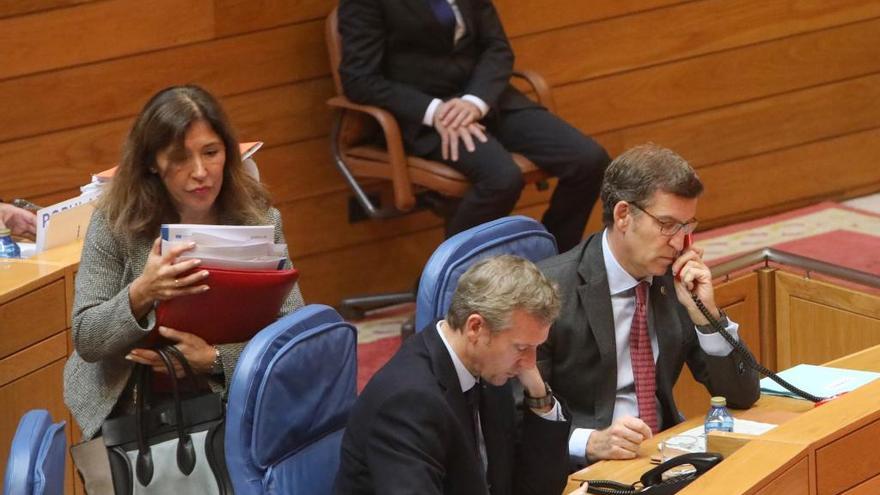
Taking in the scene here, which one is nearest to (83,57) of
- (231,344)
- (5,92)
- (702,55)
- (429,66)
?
(5,92)

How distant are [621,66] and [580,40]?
0.73 feet

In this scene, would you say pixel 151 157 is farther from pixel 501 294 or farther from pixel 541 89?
pixel 541 89

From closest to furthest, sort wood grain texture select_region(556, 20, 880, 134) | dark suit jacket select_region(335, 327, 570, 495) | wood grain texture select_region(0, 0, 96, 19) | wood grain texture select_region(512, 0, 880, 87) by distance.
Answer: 1. dark suit jacket select_region(335, 327, 570, 495)
2. wood grain texture select_region(0, 0, 96, 19)
3. wood grain texture select_region(512, 0, 880, 87)
4. wood grain texture select_region(556, 20, 880, 134)

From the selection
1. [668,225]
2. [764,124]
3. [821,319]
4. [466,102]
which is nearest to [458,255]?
[668,225]

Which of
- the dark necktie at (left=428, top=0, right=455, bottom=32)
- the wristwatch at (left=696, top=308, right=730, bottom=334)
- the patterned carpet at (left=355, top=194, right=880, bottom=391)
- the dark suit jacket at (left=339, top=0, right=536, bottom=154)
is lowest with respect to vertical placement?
the patterned carpet at (left=355, top=194, right=880, bottom=391)

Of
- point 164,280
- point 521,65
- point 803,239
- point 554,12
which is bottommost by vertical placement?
point 803,239

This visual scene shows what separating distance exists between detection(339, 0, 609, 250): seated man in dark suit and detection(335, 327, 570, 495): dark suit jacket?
225cm

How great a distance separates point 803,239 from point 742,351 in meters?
3.03

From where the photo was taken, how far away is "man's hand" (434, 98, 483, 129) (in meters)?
5.02

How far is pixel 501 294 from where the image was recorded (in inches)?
103

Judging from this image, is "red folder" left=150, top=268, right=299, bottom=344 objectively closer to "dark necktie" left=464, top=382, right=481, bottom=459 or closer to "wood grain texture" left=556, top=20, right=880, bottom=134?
"dark necktie" left=464, top=382, right=481, bottom=459

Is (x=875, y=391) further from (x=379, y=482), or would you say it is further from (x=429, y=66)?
(x=429, y=66)

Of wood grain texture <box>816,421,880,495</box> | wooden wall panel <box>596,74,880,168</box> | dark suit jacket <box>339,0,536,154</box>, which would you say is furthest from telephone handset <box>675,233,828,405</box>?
wooden wall panel <box>596,74,880,168</box>

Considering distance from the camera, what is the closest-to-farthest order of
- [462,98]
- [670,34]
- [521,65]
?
1. [462,98]
2. [521,65]
3. [670,34]
